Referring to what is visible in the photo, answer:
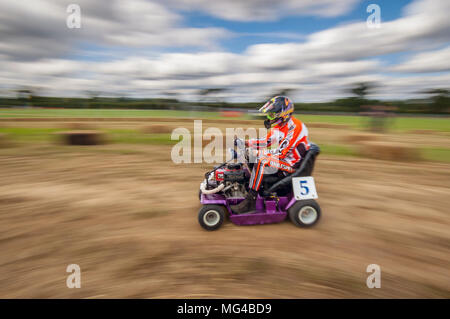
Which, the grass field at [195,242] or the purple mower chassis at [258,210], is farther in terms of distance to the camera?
the purple mower chassis at [258,210]

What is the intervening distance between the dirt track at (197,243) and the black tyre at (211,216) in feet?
0.41

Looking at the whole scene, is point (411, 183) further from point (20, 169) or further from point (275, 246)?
point (20, 169)

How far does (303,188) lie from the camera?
398 centimetres

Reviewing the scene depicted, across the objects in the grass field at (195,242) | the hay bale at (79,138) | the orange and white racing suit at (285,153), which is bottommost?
the grass field at (195,242)

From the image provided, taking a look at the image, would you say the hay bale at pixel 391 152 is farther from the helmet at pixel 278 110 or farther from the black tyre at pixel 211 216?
the black tyre at pixel 211 216

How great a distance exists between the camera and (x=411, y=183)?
20.2ft

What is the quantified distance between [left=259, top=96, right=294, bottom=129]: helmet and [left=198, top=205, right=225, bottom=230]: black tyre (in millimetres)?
1621

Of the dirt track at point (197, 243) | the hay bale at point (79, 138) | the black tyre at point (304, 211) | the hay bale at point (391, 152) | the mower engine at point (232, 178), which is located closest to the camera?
the dirt track at point (197, 243)

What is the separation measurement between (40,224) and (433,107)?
52.3m

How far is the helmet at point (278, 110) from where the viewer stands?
13.0 ft

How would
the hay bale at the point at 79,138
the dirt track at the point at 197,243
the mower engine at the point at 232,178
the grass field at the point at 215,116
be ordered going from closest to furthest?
the dirt track at the point at 197,243 → the mower engine at the point at 232,178 → the hay bale at the point at 79,138 → the grass field at the point at 215,116

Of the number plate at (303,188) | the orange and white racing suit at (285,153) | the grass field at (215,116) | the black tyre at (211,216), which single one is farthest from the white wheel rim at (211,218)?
the grass field at (215,116)
